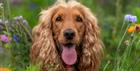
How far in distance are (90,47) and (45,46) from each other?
559 millimetres

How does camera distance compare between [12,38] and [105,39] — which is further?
[105,39]

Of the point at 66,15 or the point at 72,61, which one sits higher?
the point at 66,15

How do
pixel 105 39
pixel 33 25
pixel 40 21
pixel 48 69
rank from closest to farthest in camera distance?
pixel 48 69
pixel 40 21
pixel 33 25
pixel 105 39

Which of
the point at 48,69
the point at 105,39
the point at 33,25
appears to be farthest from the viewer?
the point at 105,39

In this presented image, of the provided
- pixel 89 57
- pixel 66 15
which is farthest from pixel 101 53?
pixel 66 15

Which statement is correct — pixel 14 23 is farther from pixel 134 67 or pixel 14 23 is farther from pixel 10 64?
pixel 134 67

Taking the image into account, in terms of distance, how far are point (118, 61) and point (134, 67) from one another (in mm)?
279

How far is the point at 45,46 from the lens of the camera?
27.0ft

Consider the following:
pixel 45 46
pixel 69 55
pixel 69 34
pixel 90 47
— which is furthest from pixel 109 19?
pixel 69 34

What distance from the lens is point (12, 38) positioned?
27.6ft

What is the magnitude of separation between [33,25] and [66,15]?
4.28 feet

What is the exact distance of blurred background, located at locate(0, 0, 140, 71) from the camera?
8.47 meters

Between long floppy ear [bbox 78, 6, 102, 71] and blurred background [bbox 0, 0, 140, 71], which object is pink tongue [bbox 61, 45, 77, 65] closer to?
long floppy ear [bbox 78, 6, 102, 71]

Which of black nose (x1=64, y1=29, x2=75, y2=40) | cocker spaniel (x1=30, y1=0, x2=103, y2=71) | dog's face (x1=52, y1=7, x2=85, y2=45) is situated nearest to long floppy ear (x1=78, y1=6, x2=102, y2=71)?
cocker spaniel (x1=30, y1=0, x2=103, y2=71)
